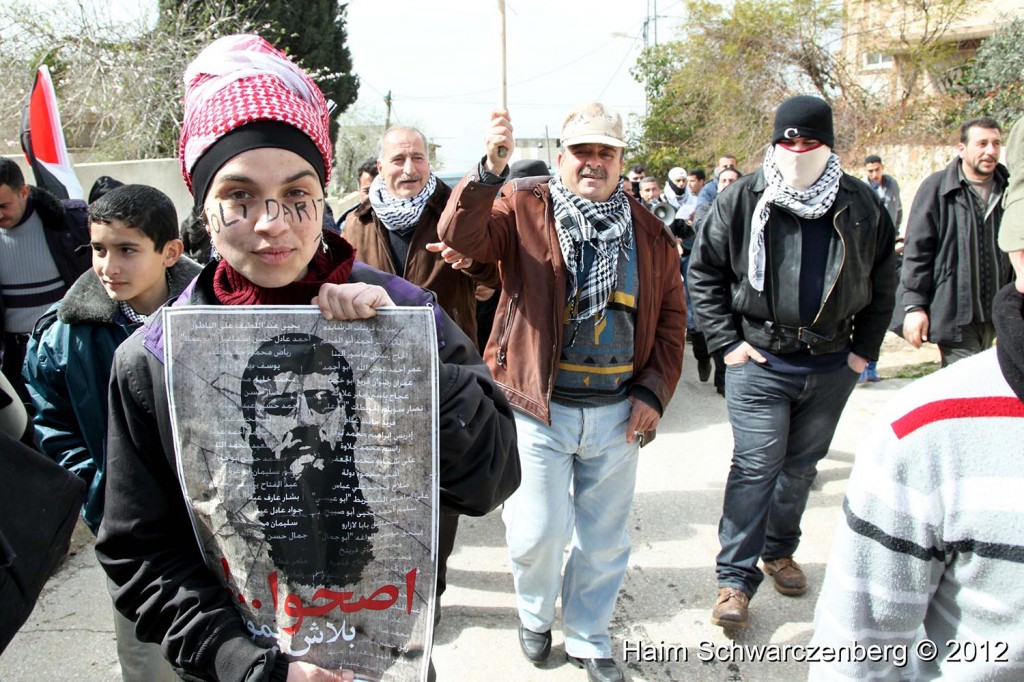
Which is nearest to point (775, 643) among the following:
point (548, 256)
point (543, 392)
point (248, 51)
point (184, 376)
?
point (543, 392)

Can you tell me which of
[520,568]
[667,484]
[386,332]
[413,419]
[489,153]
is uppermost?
[489,153]

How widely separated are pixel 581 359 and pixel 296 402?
170 cm

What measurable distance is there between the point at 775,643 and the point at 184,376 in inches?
110

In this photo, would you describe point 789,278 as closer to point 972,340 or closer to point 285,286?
point 972,340

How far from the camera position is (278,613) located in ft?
4.74

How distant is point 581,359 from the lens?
296 centimetres

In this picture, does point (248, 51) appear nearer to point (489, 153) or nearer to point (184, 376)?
point (184, 376)

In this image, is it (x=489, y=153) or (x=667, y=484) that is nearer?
(x=489, y=153)

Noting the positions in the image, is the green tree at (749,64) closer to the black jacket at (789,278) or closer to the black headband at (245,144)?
the black jacket at (789,278)

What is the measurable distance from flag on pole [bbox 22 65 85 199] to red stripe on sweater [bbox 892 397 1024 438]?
530 cm

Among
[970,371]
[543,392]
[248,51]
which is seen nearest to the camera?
[970,371]

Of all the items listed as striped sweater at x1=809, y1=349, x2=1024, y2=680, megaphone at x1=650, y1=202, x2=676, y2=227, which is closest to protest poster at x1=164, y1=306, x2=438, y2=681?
striped sweater at x1=809, y1=349, x2=1024, y2=680

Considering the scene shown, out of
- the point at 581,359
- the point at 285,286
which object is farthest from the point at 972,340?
the point at 285,286

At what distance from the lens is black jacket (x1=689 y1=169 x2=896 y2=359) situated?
328cm
